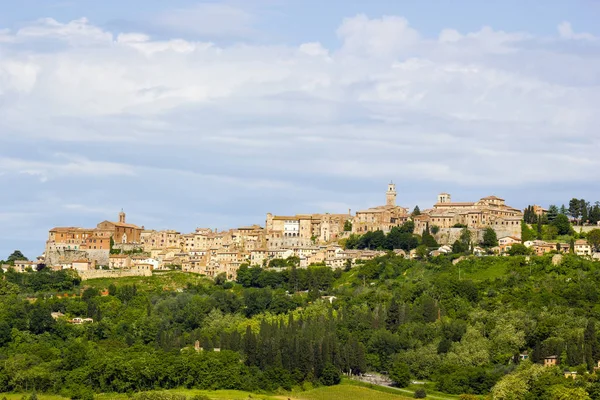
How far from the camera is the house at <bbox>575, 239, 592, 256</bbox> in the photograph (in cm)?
10781

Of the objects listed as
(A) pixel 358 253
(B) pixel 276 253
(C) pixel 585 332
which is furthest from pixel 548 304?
(B) pixel 276 253

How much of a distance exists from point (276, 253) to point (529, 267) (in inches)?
1130

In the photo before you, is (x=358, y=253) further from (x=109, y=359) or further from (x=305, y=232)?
(x=109, y=359)

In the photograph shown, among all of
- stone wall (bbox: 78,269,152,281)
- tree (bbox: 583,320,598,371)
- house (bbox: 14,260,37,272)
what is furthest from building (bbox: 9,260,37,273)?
tree (bbox: 583,320,598,371)

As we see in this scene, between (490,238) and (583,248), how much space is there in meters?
9.19

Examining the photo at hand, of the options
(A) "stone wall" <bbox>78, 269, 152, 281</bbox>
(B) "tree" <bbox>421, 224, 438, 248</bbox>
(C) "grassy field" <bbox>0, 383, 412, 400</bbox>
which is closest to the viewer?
(C) "grassy field" <bbox>0, 383, 412, 400</bbox>

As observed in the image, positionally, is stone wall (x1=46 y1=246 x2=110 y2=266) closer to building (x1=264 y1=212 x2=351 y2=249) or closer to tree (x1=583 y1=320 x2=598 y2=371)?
building (x1=264 y1=212 x2=351 y2=249)

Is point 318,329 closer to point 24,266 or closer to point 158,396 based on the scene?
point 158,396

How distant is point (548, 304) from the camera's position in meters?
92.4

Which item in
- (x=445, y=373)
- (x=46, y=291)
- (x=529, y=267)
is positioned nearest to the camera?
(x=445, y=373)

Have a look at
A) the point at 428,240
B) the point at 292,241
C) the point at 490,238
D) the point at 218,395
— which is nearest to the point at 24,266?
the point at 292,241

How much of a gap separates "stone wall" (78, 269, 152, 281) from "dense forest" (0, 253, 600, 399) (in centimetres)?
277

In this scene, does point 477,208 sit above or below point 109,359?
above

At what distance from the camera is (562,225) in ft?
376
